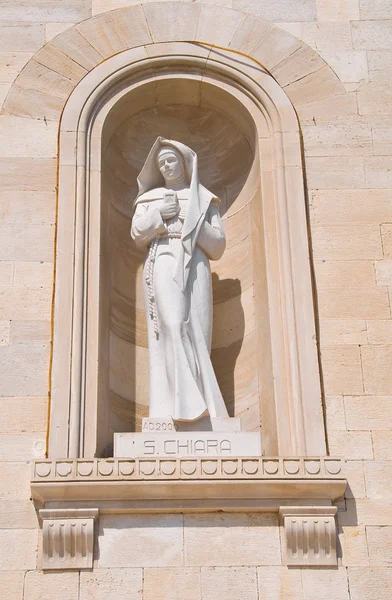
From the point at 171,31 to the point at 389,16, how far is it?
2052 mm

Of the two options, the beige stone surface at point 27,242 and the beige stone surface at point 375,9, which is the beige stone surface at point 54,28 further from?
the beige stone surface at point 375,9

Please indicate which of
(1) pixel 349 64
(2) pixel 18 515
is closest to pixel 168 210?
(1) pixel 349 64

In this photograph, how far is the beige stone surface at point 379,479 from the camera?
28.9 feet

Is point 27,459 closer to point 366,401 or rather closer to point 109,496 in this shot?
point 109,496

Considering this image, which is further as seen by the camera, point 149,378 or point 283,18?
point 283,18

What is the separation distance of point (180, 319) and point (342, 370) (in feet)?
4.41

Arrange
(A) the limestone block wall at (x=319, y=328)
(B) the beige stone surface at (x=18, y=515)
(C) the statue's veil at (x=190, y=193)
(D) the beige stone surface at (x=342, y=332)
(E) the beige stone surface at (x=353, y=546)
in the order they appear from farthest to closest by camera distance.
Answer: (C) the statue's veil at (x=190, y=193) → (D) the beige stone surface at (x=342, y=332) → (B) the beige stone surface at (x=18, y=515) → (E) the beige stone surface at (x=353, y=546) → (A) the limestone block wall at (x=319, y=328)

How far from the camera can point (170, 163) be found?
10.4 meters

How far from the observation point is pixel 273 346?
9492mm

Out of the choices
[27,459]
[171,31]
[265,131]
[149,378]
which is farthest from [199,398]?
[171,31]

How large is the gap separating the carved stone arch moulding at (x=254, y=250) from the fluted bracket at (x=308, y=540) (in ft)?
0.03

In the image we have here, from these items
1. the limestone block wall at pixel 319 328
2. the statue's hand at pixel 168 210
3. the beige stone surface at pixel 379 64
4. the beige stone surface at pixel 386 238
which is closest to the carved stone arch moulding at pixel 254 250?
the limestone block wall at pixel 319 328

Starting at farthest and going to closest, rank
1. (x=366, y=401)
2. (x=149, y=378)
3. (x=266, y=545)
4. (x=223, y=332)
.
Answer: (x=223, y=332) → (x=149, y=378) → (x=366, y=401) → (x=266, y=545)

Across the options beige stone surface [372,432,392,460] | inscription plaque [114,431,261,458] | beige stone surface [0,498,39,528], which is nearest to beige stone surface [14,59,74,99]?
inscription plaque [114,431,261,458]
